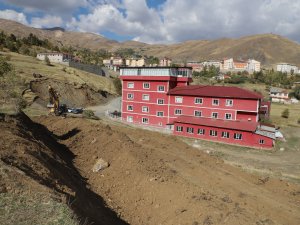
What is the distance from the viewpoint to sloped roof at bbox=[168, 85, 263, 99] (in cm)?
4447

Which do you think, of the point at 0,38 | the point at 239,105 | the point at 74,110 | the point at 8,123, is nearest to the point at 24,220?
the point at 8,123

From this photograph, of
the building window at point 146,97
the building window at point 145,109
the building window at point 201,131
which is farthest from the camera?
the building window at point 145,109

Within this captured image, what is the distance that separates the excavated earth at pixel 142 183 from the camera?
16.2 m

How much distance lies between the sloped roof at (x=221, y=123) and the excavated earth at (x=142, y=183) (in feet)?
45.4

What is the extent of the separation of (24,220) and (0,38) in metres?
101

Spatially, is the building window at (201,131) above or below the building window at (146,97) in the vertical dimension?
below

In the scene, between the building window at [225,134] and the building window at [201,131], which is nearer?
the building window at [225,134]

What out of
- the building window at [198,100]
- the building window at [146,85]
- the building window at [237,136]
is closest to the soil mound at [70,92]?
the building window at [146,85]

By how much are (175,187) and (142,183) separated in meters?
2.15

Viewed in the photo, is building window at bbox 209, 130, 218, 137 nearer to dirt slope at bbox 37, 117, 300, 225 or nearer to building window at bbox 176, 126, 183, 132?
building window at bbox 176, 126, 183, 132

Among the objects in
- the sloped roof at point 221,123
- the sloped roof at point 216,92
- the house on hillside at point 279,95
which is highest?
the sloped roof at point 216,92

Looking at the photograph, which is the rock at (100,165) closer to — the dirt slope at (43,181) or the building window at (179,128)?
the dirt slope at (43,181)

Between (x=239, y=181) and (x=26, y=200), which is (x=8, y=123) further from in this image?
(x=239, y=181)

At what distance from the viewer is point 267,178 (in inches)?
1071
